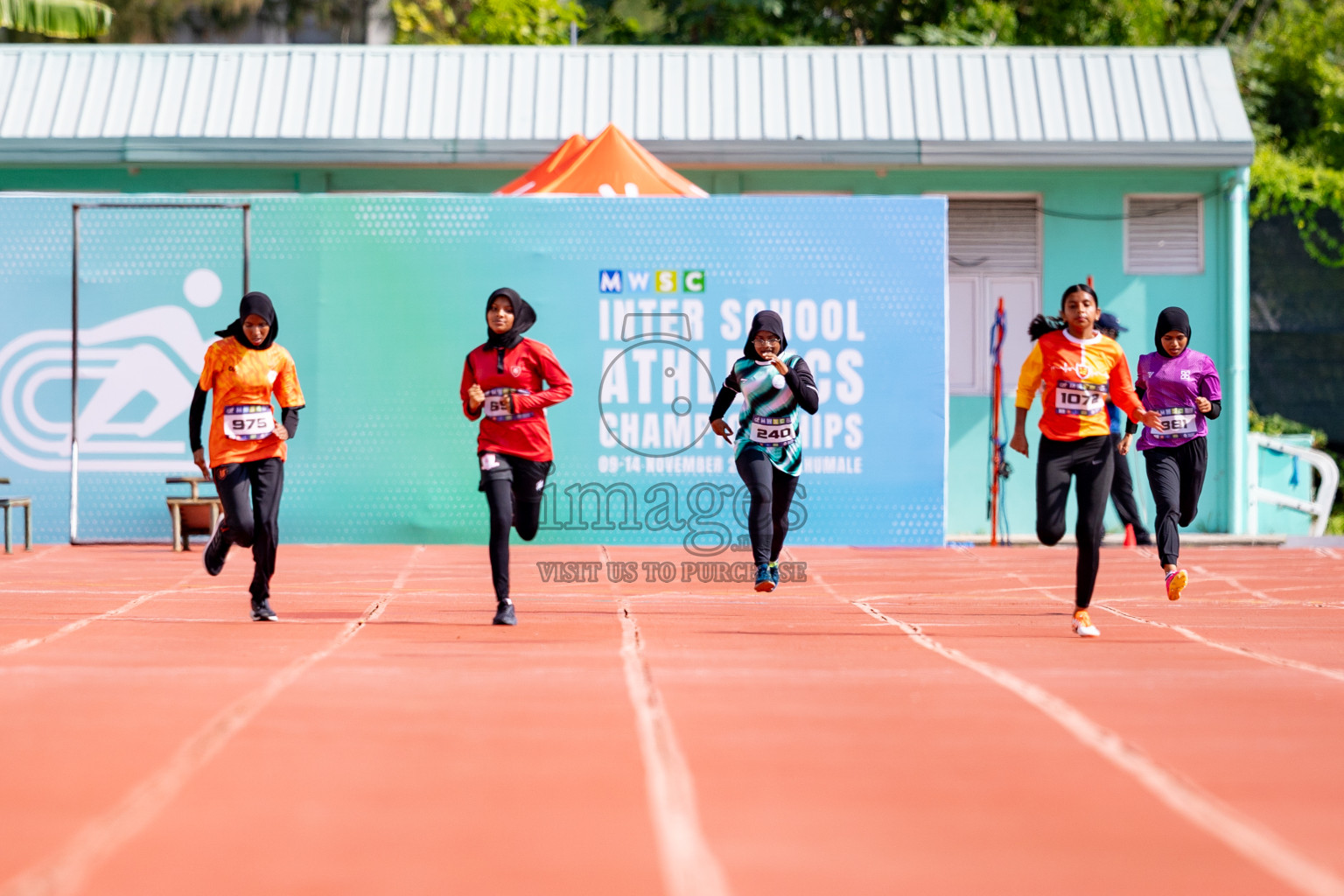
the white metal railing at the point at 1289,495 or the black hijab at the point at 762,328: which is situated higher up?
the black hijab at the point at 762,328

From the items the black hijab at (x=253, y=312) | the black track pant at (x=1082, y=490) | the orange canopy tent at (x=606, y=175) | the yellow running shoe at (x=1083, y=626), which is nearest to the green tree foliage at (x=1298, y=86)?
the orange canopy tent at (x=606, y=175)

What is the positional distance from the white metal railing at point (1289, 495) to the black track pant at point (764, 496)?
8795mm

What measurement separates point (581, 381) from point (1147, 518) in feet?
22.5

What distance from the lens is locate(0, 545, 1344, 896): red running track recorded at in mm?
4219

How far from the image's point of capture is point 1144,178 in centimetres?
1823

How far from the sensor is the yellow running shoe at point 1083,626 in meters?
9.05

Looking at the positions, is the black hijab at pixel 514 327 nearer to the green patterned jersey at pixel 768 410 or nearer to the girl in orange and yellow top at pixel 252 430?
the girl in orange and yellow top at pixel 252 430

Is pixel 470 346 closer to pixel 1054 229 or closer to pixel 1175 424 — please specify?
pixel 1054 229

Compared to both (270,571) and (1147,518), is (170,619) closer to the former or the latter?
(270,571)

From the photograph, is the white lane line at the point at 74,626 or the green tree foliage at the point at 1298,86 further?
the green tree foliage at the point at 1298,86

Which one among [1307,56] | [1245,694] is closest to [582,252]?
[1245,694]

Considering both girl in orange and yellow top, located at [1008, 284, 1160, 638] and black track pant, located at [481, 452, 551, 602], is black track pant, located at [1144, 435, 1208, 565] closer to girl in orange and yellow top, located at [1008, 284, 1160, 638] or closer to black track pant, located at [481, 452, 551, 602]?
girl in orange and yellow top, located at [1008, 284, 1160, 638]

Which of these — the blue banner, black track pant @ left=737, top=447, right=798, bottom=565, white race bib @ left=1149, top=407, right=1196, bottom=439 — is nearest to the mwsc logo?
the blue banner

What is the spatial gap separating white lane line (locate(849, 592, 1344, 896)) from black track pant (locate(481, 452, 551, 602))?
313 centimetres
